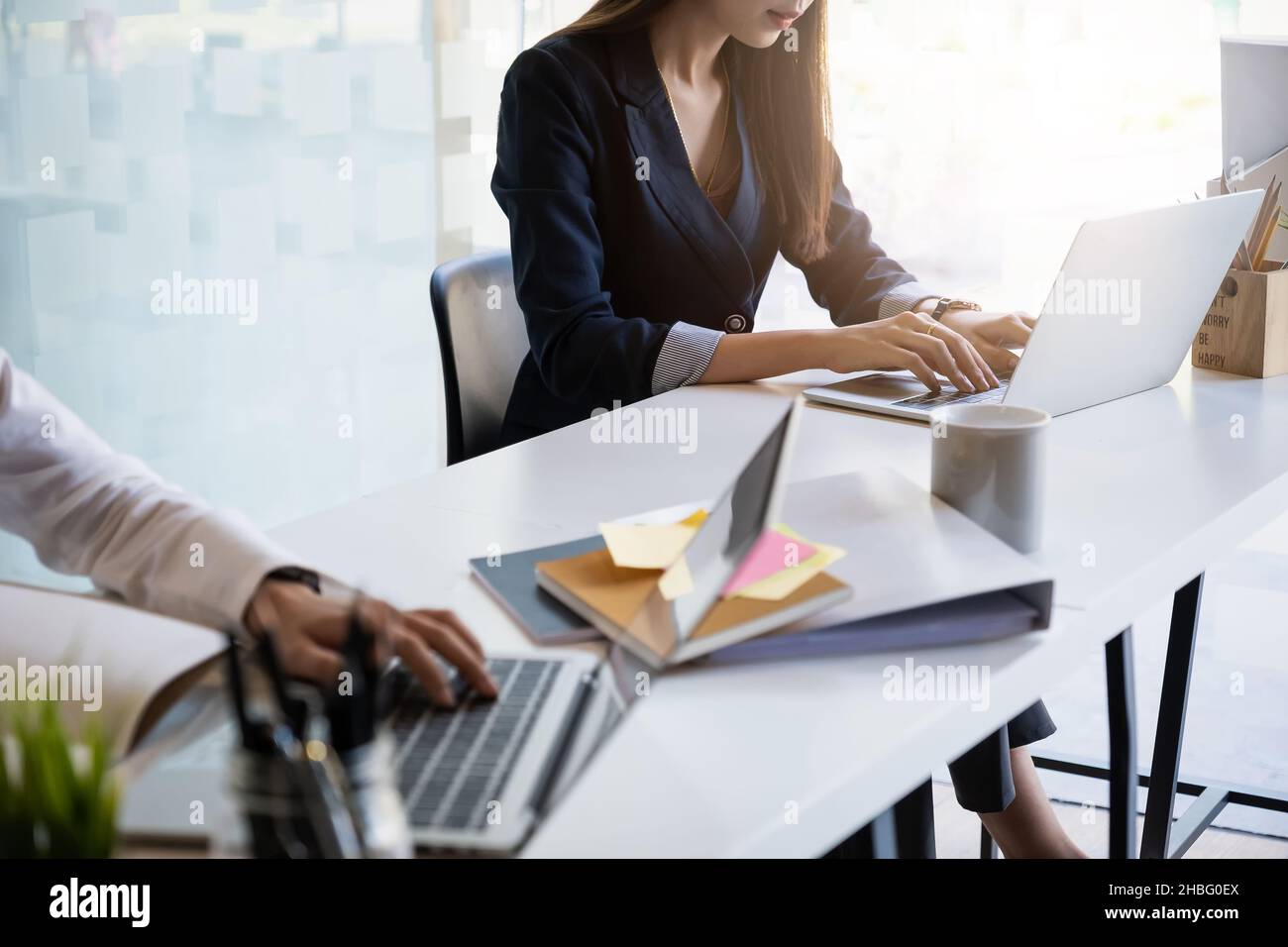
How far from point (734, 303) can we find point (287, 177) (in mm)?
1197

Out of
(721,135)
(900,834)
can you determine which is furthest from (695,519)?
(721,135)

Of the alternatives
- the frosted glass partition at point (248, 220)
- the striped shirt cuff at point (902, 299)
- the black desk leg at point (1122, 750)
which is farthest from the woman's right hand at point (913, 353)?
the frosted glass partition at point (248, 220)

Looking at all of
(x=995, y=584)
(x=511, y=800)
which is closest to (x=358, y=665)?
(x=511, y=800)

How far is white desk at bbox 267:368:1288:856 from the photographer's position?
630 mm

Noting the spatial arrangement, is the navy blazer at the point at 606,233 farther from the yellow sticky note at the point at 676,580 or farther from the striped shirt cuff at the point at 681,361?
the yellow sticky note at the point at 676,580

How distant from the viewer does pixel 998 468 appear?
0.93m

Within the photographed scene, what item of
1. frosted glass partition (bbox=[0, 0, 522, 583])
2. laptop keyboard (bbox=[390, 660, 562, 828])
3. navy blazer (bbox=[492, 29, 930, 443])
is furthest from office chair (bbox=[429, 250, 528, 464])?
laptop keyboard (bbox=[390, 660, 562, 828])

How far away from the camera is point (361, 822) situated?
47 centimetres

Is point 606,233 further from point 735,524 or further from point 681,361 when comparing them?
point 735,524

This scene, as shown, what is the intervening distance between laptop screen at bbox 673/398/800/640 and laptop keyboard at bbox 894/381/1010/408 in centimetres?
65

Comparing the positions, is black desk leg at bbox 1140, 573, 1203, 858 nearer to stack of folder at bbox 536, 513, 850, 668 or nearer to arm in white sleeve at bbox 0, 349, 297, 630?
stack of folder at bbox 536, 513, 850, 668

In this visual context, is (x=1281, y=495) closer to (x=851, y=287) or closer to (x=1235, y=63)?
(x=1235, y=63)

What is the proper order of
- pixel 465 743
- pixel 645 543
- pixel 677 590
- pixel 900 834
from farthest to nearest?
pixel 900 834 → pixel 645 543 → pixel 677 590 → pixel 465 743

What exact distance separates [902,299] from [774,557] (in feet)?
3.42
